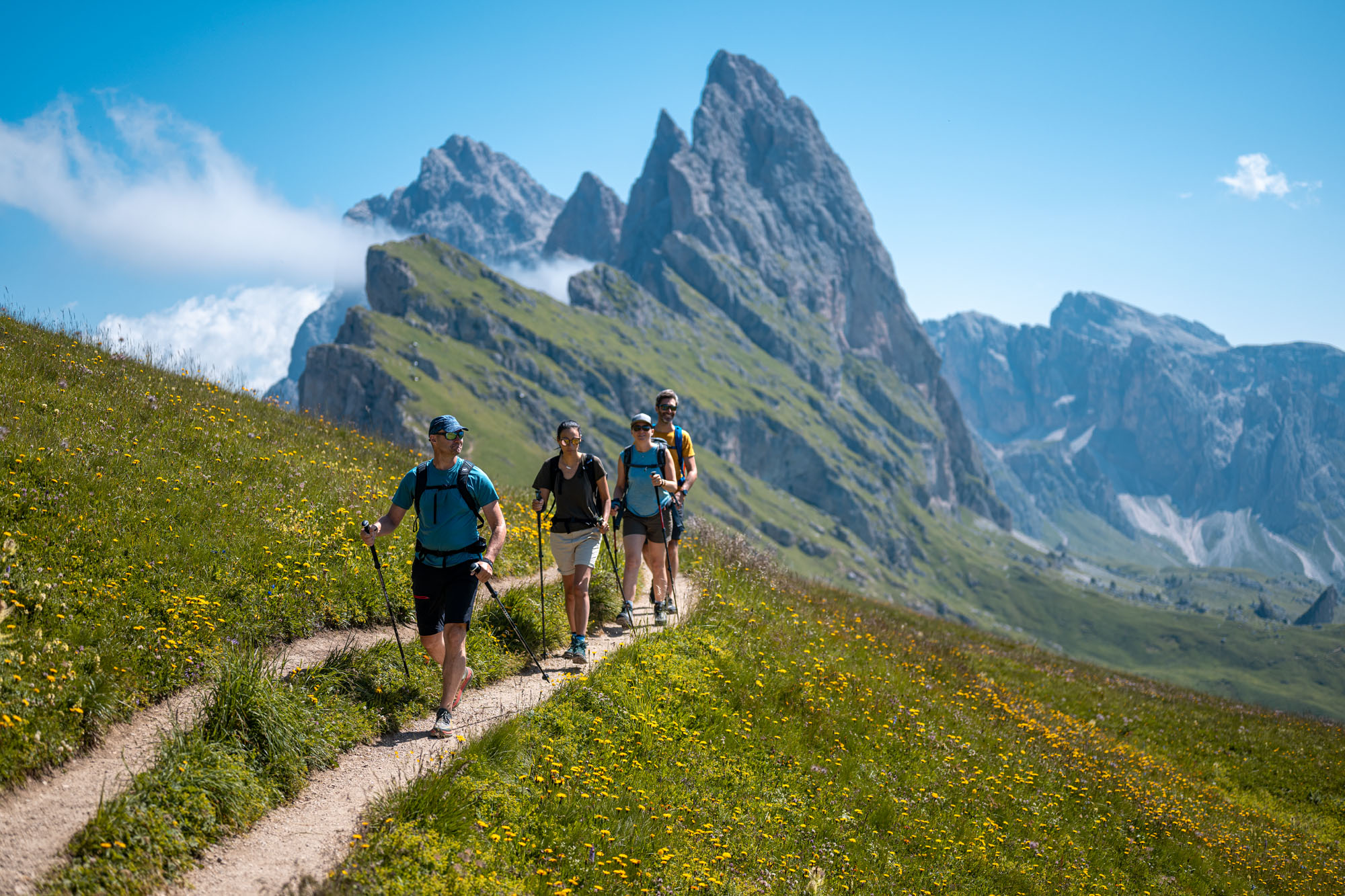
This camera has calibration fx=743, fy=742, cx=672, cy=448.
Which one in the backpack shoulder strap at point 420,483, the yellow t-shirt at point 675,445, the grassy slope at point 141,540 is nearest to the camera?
the grassy slope at point 141,540

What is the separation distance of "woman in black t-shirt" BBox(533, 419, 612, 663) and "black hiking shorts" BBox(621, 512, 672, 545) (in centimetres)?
155

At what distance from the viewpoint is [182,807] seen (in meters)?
5.82

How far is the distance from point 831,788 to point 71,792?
7710 millimetres

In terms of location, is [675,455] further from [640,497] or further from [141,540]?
[141,540]

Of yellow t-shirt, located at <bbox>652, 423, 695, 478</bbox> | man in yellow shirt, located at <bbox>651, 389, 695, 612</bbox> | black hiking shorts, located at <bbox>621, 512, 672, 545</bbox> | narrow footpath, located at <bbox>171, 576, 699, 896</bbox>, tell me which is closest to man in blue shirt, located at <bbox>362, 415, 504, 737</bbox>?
narrow footpath, located at <bbox>171, 576, 699, 896</bbox>

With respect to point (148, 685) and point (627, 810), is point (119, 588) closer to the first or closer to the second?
point (148, 685)

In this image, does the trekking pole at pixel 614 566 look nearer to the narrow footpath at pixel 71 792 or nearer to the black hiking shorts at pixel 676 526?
the black hiking shorts at pixel 676 526

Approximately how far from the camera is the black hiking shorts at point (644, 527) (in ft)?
39.6

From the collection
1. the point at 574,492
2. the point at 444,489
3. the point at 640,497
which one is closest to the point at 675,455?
the point at 640,497

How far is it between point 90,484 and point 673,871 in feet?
29.1

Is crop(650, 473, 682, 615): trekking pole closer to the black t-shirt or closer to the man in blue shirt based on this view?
the black t-shirt

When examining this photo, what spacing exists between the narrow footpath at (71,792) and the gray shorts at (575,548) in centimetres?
387

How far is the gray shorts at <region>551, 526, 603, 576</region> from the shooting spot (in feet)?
34.0

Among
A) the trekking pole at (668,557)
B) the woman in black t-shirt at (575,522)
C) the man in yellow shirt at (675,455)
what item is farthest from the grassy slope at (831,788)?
the man in yellow shirt at (675,455)
